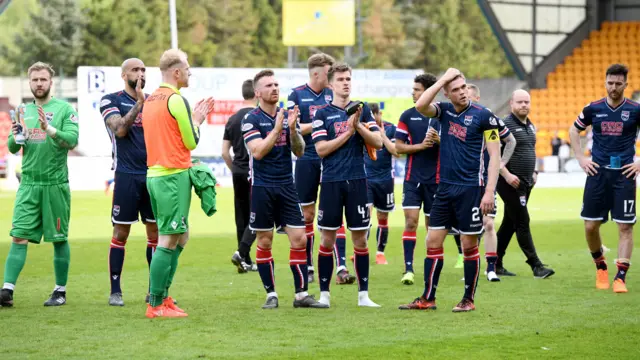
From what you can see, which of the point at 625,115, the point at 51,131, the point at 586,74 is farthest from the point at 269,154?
the point at 586,74

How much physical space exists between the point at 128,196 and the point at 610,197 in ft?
16.4

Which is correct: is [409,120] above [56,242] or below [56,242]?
above

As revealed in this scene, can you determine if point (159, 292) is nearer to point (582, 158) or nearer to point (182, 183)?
point (182, 183)

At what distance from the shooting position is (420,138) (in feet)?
38.3

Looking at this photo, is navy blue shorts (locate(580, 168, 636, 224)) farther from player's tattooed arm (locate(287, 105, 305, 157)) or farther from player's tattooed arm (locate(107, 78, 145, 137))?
player's tattooed arm (locate(107, 78, 145, 137))

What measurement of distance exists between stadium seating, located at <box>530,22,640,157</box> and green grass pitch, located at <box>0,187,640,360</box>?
2878 cm

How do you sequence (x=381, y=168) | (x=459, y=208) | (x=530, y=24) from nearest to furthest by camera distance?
(x=459, y=208)
(x=381, y=168)
(x=530, y=24)

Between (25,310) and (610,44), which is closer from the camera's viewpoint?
(25,310)

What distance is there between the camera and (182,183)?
Result: 892cm

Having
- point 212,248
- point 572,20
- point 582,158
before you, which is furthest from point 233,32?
point 582,158

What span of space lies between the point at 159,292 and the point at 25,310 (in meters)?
1.39

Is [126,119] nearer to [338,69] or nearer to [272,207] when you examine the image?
[272,207]

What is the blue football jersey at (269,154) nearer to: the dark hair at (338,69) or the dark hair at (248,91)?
the dark hair at (338,69)

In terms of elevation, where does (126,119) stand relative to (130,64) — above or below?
below
